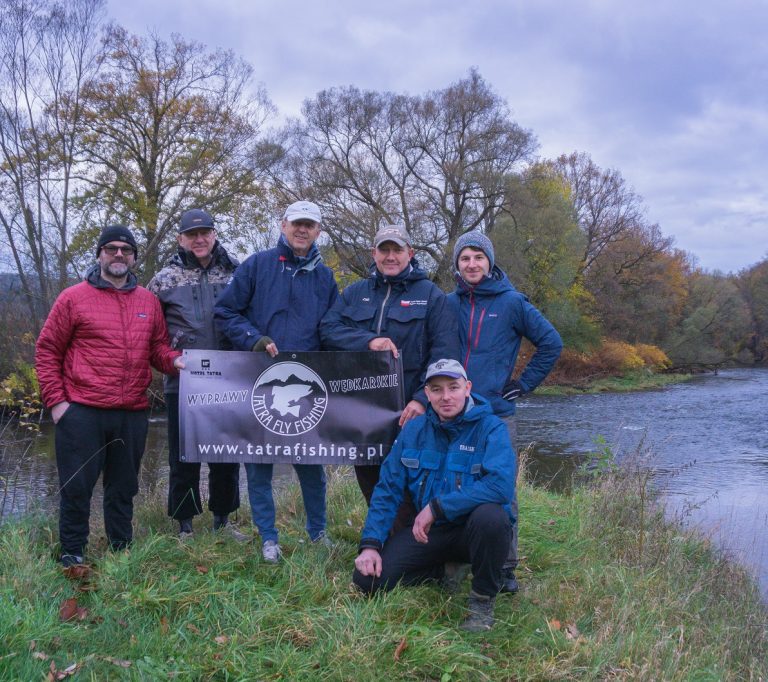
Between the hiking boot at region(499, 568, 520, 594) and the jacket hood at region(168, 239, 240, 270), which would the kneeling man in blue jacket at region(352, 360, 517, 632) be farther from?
the jacket hood at region(168, 239, 240, 270)

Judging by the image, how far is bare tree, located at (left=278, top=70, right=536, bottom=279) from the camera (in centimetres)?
3125

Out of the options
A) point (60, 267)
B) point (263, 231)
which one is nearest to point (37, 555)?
point (60, 267)

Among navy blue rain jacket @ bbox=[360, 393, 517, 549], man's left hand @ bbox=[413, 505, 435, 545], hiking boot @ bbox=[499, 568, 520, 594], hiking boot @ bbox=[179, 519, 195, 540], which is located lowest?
hiking boot @ bbox=[499, 568, 520, 594]

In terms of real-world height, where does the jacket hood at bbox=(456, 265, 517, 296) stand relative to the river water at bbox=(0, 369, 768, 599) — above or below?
above

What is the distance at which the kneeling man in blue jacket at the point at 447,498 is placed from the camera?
3.76 m

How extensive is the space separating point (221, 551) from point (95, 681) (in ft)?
5.44

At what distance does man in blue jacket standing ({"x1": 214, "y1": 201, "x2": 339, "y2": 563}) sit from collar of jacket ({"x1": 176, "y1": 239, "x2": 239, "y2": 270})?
0.49 metres

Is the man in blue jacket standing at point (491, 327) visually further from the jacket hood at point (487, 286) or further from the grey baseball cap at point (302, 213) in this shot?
the grey baseball cap at point (302, 213)

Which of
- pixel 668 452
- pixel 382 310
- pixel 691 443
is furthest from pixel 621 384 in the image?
pixel 382 310

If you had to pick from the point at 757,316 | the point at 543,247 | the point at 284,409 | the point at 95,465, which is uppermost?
the point at 543,247

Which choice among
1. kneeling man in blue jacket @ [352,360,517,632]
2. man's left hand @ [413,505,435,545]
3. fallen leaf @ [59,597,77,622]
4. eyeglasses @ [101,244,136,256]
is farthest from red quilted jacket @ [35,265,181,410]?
man's left hand @ [413,505,435,545]

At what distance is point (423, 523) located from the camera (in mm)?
3838

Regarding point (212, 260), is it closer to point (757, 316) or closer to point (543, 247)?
point (543, 247)

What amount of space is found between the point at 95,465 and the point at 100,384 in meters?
0.51
